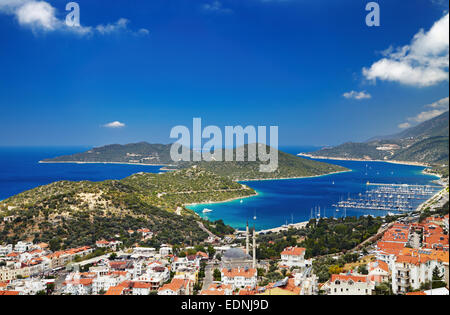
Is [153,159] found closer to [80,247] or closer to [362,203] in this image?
[362,203]

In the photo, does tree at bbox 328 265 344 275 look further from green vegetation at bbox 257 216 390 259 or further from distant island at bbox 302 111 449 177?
distant island at bbox 302 111 449 177

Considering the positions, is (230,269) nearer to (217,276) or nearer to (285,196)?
(217,276)

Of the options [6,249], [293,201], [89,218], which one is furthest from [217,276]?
[293,201]

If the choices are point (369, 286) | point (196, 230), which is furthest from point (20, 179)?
point (369, 286)

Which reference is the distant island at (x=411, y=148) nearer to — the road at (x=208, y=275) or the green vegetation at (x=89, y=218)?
the road at (x=208, y=275)

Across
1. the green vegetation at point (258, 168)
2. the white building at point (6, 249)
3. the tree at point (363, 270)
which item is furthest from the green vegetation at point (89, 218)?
the green vegetation at point (258, 168)

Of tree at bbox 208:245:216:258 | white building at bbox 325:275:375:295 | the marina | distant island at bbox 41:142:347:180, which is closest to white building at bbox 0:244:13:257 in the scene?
tree at bbox 208:245:216:258
